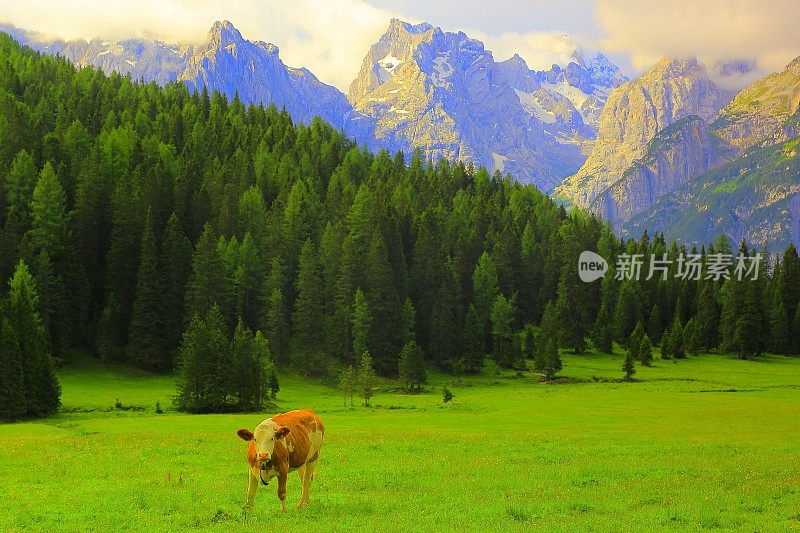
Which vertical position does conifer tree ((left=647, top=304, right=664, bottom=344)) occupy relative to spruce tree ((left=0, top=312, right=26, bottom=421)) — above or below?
above

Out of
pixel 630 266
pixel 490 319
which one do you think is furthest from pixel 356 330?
pixel 630 266

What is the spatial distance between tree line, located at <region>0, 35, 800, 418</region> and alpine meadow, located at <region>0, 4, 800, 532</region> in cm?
48

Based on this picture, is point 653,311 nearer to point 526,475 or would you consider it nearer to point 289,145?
point 289,145

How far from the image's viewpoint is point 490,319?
431 feet

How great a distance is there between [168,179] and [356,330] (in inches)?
1674

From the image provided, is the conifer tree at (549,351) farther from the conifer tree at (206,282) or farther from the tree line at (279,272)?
the conifer tree at (206,282)

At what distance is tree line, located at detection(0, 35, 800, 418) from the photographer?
10438 cm

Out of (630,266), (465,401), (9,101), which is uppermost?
(9,101)

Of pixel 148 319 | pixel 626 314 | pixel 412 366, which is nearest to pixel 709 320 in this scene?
pixel 626 314

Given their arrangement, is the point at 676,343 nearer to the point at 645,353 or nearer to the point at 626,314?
the point at 645,353

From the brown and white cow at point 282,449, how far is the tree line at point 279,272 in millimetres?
56902

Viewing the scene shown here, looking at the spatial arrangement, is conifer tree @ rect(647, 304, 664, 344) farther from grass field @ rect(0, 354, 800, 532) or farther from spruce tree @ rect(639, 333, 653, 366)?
grass field @ rect(0, 354, 800, 532)

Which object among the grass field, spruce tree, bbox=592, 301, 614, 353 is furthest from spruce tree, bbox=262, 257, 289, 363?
spruce tree, bbox=592, 301, 614, 353

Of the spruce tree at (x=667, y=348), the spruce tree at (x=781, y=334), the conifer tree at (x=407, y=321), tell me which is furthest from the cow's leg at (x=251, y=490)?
the spruce tree at (x=781, y=334)
